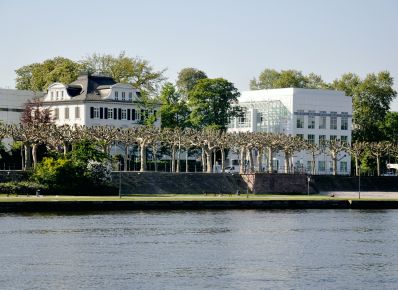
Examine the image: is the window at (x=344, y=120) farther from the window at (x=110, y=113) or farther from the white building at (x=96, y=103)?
the window at (x=110, y=113)

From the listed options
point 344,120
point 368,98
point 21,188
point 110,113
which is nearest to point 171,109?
point 110,113

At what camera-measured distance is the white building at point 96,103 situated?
434ft

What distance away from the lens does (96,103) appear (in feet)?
434

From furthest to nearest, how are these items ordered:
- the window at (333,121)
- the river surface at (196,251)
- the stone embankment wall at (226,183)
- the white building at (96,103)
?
the window at (333,121) → the white building at (96,103) → the stone embankment wall at (226,183) → the river surface at (196,251)

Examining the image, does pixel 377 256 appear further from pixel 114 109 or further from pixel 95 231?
pixel 114 109

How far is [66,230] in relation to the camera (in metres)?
77.5

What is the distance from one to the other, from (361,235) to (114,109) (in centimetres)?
6020

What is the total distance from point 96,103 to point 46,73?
25701mm

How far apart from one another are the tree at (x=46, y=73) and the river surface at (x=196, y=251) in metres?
59.5

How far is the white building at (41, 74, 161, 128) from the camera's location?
434ft

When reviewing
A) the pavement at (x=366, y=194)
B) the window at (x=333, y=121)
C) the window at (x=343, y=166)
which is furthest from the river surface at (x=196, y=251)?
the window at (x=333, y=121)

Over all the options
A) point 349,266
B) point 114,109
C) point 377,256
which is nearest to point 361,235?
point 377,256

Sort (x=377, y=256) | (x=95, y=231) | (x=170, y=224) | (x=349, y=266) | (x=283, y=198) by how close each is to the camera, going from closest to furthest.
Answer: (x=349, y=266)
(x=377, y=256)
(x=95, y=231)
(x=170, y=224)
(x=283, y=198)

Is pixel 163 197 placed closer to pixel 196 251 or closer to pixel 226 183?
pixel 226 183
